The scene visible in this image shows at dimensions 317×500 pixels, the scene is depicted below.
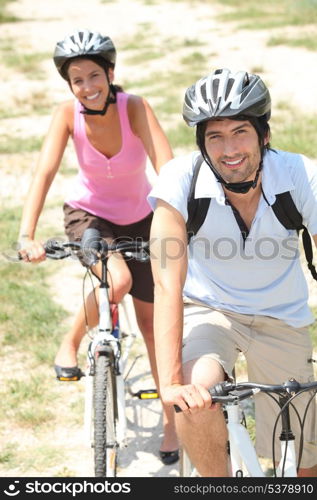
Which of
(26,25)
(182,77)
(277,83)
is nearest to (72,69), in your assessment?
(277,83)

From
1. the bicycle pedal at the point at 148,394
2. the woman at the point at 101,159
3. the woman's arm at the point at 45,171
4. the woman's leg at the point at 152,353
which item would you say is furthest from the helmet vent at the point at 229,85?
the bicycle pedal at the point at 148,394

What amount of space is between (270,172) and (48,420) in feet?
8.37

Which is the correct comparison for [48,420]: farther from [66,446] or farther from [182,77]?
[182,77]

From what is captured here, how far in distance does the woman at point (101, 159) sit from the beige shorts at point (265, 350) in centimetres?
104

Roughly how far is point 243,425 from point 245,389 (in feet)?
1.01

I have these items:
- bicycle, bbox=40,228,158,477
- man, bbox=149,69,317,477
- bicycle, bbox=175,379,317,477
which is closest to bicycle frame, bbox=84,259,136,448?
bicycle, bbox=40,228,158,477

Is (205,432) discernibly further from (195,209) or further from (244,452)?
(195,209)

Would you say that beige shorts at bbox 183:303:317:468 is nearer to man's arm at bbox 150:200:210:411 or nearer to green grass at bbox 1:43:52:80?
man's arm at bbox 150:200:210:411

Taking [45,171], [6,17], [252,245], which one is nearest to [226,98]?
[252,245]

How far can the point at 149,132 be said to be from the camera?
448 cm

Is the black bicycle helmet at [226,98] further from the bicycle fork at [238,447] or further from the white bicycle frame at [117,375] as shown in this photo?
the white bicycle frame at [117,375]

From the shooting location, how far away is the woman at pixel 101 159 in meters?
4.53

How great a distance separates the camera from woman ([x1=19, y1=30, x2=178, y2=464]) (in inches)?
178

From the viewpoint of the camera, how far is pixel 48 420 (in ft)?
16.9
